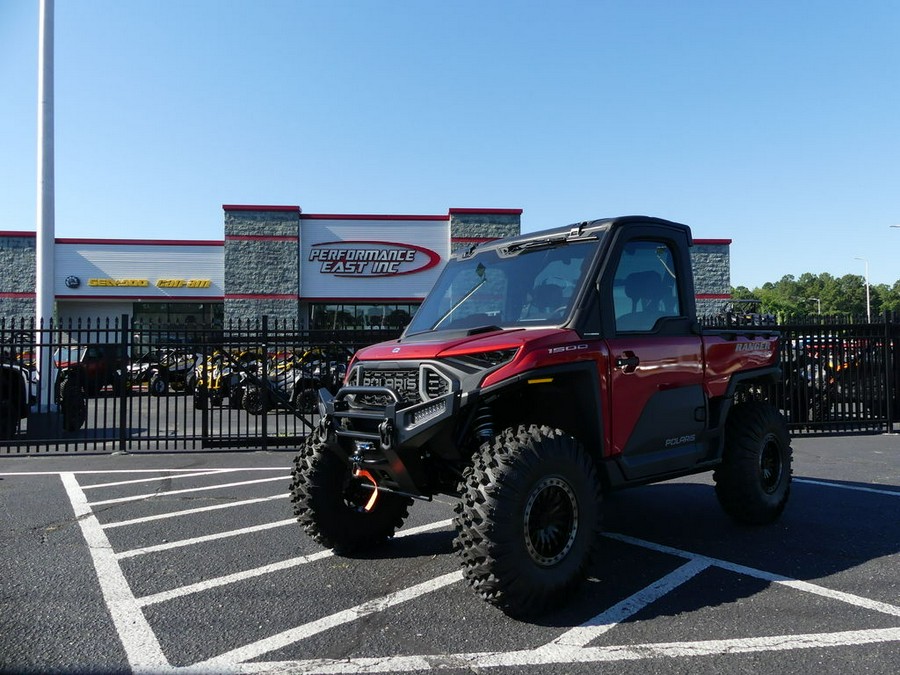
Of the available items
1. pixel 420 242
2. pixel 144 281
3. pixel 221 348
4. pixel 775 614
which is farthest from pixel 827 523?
pixel 144 281

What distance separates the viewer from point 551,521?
151 inches

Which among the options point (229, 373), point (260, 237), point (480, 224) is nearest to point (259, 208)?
point (260, 237)

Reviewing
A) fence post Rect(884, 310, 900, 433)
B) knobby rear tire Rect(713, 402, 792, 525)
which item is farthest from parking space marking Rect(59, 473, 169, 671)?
fence post Rect(884, 310, 900, 433)

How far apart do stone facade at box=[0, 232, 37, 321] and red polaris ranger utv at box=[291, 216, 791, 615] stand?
33.3 m

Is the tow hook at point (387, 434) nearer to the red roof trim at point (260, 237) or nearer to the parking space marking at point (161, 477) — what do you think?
the parking space marking at point (161, 477)

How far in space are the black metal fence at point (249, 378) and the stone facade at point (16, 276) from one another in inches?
892

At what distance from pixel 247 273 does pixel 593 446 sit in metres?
29.5

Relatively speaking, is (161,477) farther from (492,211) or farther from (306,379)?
(492,211)

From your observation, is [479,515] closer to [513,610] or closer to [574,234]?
[513,610]

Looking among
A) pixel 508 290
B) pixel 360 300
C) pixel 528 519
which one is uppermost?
pixel 360 300

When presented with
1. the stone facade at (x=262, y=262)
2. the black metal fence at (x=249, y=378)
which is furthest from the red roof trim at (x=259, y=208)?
the black metal fence at (x=249, y=378)

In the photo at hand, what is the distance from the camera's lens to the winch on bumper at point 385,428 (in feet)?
12.3

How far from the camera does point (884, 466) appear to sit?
8.71 metres

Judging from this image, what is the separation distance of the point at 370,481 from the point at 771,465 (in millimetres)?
3486
